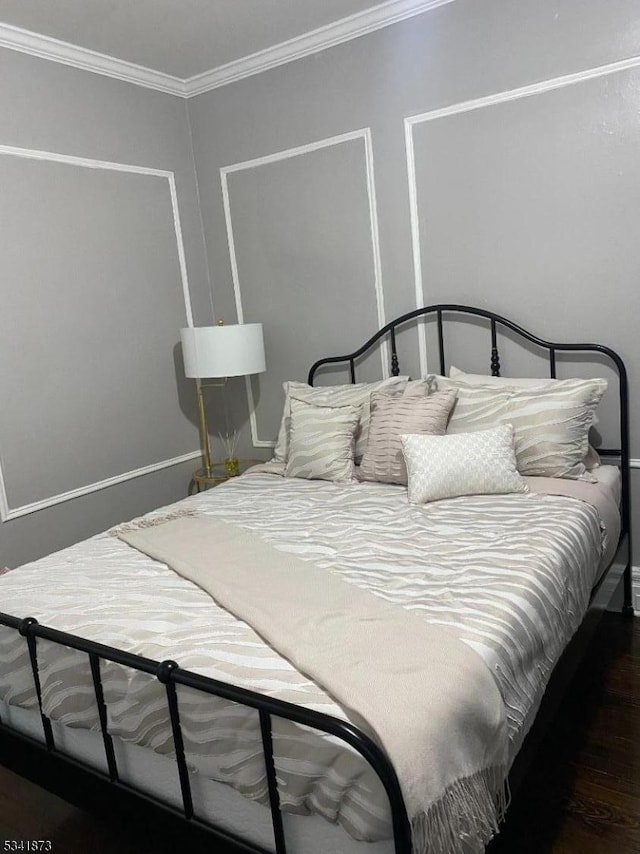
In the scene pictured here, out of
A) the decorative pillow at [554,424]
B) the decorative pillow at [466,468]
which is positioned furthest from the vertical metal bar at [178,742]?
the decorative pillow at [554,424]

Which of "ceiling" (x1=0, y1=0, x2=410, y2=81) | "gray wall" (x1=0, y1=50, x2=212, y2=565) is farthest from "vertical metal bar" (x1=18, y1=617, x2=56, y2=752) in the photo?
"ceiling" (x1=0, y1=0, x2=410, y2=81)

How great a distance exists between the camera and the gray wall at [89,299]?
3098mm

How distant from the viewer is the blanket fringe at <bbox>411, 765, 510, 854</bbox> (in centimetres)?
128

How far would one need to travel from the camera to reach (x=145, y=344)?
370 centimetres

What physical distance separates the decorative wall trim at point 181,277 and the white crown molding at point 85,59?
41 centimetres

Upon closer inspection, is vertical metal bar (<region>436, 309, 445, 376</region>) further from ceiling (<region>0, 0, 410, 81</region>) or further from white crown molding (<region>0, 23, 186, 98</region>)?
white crown molding (<region>0, 23, 186, 98</region>)

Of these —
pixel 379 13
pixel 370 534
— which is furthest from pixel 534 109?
pixel 370 534

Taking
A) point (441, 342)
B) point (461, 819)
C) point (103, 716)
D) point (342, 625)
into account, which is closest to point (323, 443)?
point (441, 342)

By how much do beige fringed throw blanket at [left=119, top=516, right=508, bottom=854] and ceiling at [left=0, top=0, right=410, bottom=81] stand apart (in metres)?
2.39

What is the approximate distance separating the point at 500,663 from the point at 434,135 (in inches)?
94.2

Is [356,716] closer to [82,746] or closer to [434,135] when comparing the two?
[82,746]

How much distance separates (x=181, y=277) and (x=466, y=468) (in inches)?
81.2

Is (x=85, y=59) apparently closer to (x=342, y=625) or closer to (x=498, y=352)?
(x=498, y=352)

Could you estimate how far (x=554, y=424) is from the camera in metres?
2.72
